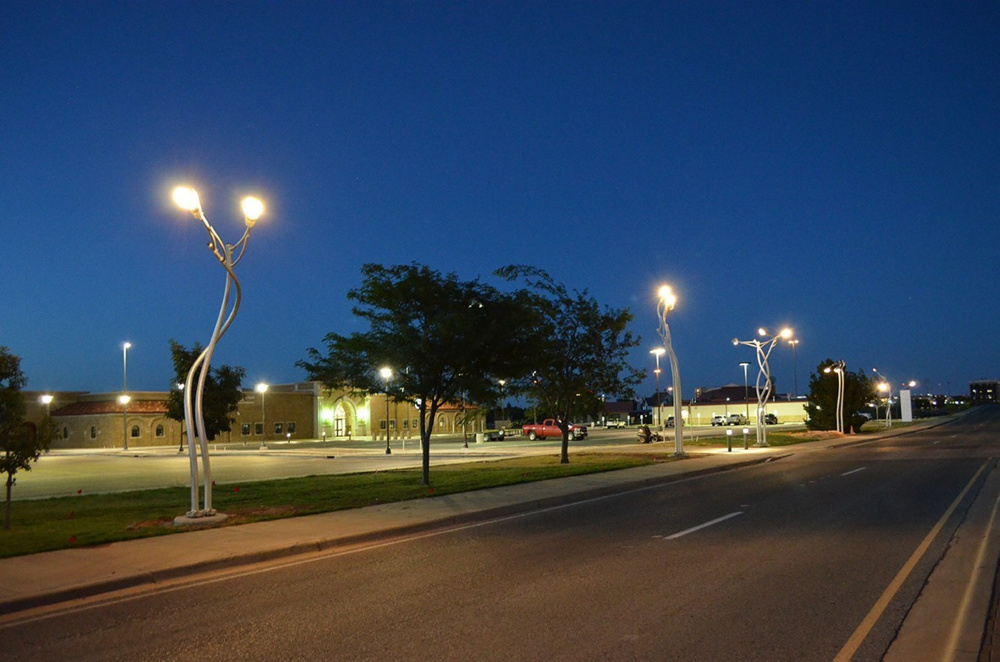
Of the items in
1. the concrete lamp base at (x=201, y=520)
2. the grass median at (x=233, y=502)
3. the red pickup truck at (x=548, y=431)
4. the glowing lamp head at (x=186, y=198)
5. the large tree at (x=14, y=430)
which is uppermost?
the glowing lamp head at (x=186, y=198)

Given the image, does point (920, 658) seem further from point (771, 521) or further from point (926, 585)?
point (771, 521)

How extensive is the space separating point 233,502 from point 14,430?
5546 mm

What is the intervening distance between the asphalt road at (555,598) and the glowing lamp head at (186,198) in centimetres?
624

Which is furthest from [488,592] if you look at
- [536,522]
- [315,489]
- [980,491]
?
[980,491]

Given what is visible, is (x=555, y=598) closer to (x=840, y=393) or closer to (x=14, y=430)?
(x=14, y=430)

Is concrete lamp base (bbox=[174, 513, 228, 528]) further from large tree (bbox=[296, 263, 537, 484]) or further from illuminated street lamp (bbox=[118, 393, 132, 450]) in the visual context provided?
illuminated street lamp (bbox=[118, 393, 132, 450])

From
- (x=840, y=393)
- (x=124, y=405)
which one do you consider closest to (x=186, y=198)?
(x=840, y=393)

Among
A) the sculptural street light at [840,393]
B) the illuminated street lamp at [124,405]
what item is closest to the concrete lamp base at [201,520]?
the sculptural street light at [840,393]

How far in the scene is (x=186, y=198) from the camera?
1334cm

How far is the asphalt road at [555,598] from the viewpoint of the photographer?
21.6 ft

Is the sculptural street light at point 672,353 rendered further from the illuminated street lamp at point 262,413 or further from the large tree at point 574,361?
the illuminated street lamp at point 262,413

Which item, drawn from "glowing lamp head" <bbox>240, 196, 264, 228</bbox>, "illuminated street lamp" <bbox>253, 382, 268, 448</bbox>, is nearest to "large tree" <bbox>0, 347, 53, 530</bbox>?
"glowing lamp head" <bbox>240, 196, 264, 228</bbox>

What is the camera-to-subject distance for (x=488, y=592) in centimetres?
849

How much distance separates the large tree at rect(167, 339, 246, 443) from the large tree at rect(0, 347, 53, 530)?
37.2m
